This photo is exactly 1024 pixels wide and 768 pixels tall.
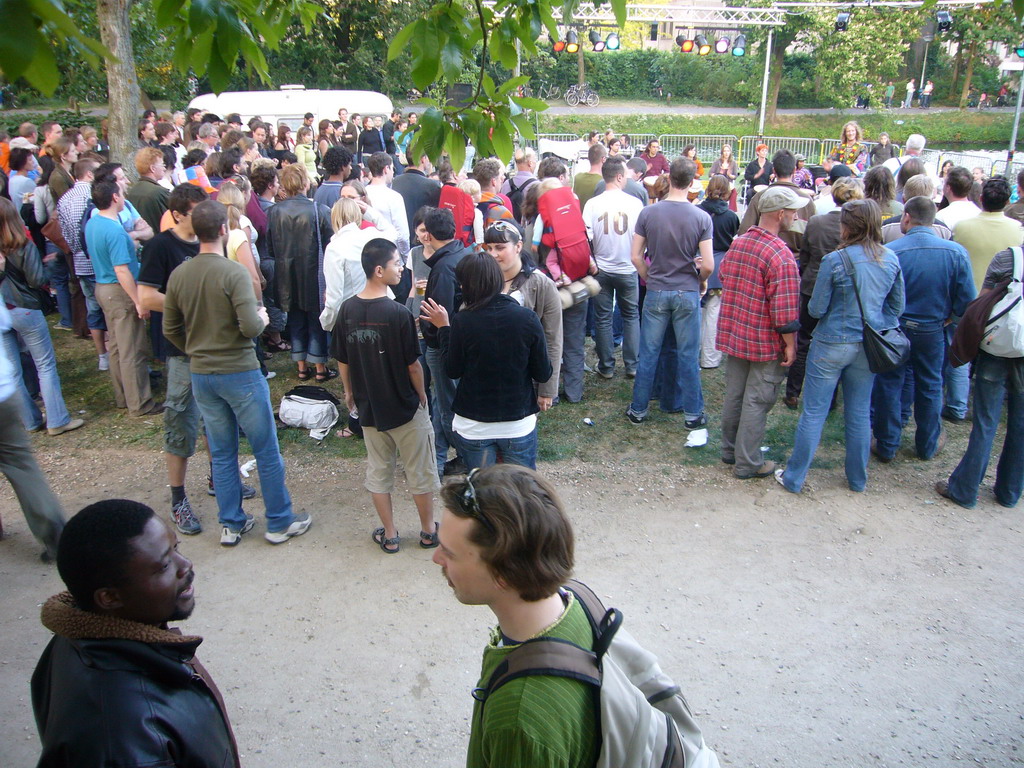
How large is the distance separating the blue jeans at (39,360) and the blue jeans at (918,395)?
21.8ft

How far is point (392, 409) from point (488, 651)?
8.55 ft

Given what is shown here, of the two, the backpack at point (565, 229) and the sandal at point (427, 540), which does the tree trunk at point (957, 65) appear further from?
the sandal at point (427, 540)

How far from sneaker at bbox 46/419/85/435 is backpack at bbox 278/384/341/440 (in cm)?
178

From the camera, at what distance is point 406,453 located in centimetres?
461

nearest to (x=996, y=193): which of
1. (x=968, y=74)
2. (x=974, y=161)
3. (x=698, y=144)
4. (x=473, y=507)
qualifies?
(x=473, y=507)

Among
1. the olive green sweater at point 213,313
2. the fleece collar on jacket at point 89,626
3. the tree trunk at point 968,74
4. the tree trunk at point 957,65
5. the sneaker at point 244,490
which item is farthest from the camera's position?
the tree trunk at point 957,65

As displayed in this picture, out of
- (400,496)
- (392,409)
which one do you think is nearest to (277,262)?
(400,496)

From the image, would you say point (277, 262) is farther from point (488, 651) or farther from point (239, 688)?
point (488, 651)

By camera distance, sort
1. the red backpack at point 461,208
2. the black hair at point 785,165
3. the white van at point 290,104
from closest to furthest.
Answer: the red backpack at point 461,208 → the black hair at point 785,165 → the white van at point 290,104

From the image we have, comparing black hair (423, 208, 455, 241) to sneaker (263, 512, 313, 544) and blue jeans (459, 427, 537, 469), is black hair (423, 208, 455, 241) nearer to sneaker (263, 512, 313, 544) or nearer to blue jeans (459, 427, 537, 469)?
blue jeans (459, 427, 537, 469)

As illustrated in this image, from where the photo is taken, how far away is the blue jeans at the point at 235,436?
457cm

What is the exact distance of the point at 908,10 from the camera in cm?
3406

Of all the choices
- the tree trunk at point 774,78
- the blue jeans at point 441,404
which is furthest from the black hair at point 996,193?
the tree trunk at point 774,78

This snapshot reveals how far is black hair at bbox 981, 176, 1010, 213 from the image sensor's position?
229 inches
